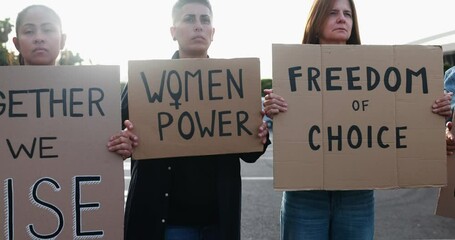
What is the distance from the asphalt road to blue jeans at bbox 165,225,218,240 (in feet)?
8.00

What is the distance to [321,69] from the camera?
224cm

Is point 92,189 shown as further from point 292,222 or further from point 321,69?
point 321,69

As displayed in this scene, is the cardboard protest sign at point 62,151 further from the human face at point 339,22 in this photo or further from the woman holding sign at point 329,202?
the human face at point 339,22

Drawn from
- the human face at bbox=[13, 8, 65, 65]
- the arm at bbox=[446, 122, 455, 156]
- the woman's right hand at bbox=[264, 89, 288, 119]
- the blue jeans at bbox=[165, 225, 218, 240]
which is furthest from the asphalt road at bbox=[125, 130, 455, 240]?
the human face at bbox=[13, 8, 65, 65]

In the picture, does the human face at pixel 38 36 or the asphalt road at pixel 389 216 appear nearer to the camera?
the human face at pixel 38 36

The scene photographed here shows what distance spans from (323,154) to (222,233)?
0.56 m

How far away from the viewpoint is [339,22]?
7.38 ft

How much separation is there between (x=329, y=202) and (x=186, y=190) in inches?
25.0

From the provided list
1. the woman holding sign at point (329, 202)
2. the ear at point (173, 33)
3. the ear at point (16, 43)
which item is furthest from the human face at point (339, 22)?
the ear at point (16, 43)

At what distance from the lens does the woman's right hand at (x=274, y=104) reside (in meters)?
2.16

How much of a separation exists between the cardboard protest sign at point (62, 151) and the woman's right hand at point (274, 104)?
65 cm

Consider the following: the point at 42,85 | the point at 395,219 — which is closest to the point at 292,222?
the point at 42,85

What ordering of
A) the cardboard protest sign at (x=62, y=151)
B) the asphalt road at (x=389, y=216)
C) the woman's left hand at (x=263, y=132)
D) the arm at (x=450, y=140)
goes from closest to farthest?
the cardboard protest sign at (x=62, y=151) → the woman's left hand at (x=263, y=132) → the arm at (x=450, y=140) → the asphalt road at (x=389, y=216)

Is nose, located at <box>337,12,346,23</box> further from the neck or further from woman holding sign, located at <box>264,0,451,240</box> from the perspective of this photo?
the neck
